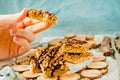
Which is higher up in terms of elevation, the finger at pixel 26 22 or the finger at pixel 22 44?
the finger at pixel 26 22

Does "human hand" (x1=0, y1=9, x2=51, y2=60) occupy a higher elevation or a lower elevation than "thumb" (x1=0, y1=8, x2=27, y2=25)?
lower

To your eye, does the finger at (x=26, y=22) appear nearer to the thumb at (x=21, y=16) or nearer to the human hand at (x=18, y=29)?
the human hand at (x=18, y=29)

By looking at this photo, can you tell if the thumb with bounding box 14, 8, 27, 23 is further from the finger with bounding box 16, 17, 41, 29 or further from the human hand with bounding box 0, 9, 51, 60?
the finger with bounding box 16, 17, 41, 29

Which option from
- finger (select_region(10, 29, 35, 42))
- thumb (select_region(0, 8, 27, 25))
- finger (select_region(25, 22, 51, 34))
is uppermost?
thumb (select_region(0, 8, 27, 25))

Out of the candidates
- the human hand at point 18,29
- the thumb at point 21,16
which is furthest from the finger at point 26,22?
the thumb at point 21,16

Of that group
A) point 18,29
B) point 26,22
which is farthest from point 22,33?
point 26,22

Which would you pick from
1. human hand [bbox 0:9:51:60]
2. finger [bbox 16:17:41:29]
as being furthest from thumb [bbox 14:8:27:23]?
finger [bbox 16:17:41:29]

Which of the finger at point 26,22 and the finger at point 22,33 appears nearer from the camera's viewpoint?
the finger at point 22,33
